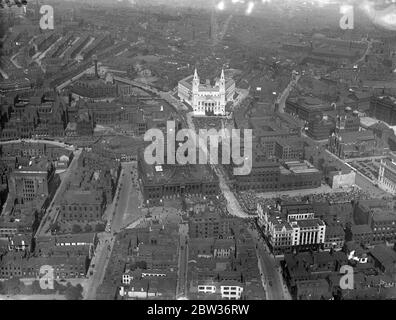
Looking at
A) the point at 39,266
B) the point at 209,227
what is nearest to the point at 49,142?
the point at 39,266

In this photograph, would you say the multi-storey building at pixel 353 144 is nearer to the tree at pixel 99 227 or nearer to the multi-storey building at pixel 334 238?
the multi-storey building at pixel 334 238

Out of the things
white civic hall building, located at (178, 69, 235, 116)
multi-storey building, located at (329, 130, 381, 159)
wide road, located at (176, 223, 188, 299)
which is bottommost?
wide road, located at (176, 223, 188, 299)

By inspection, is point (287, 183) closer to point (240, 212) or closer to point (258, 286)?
point (240, 212)

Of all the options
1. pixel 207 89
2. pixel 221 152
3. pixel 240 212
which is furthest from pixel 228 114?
pixel 240 212

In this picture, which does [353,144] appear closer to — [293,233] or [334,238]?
[334,238]

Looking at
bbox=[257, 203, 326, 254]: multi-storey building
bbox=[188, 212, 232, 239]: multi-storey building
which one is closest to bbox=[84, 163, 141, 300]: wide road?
A: bbox=[188, 212, 232, 239]: multi-storey building

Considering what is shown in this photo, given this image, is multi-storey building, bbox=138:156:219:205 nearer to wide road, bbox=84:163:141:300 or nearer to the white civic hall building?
wide road, bbox=84:163:141:300
